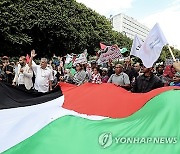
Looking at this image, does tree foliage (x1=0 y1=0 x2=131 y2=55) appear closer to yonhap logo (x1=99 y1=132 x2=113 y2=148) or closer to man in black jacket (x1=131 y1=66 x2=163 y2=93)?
man in black jacket (x1=131 y1=66 x2=163 y2=93)

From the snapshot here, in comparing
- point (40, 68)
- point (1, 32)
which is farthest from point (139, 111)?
point (1, 32)

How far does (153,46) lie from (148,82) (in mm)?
1335

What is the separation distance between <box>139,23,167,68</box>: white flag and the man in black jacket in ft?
3.04

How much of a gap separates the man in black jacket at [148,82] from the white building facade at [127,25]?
124 meters

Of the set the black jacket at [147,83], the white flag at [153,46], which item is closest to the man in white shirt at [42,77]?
the black jacket at [147,83]

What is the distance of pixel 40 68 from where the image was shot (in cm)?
884

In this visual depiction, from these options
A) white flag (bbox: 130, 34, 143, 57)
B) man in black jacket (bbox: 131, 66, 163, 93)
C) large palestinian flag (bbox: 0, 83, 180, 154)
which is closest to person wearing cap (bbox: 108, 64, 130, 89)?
white flag (bbox: 130, 34, 143, 57)

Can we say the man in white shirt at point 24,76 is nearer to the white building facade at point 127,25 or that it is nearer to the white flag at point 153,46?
the white flag at point 153,46

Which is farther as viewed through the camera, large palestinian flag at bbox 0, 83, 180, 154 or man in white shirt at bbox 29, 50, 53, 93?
man in white shirt at bbox 29, 50, 53, 93

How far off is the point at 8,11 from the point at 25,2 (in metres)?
3.07

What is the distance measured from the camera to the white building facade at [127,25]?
145 m

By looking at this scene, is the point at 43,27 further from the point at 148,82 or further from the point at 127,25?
the point at 127,25

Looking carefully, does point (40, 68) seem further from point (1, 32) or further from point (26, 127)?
point (1, 32)

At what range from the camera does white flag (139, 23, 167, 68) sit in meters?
5.55
